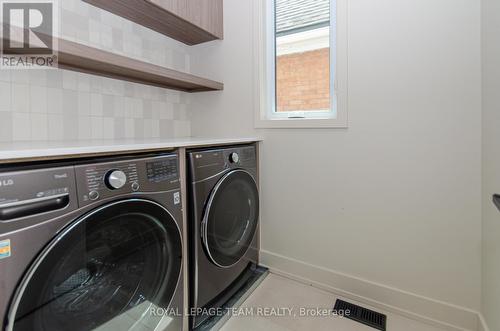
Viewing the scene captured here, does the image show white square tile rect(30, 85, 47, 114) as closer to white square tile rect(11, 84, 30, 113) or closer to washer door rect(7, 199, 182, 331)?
white square tile rect(11, 84, 30, 113)

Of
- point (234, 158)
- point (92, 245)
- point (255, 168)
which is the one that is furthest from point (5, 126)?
point (255, 168)

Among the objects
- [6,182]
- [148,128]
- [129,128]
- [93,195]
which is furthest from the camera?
[148,128]

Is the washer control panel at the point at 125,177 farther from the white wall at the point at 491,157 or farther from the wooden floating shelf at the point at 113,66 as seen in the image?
the white wall at the point at 491,157

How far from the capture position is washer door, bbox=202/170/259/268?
1.32 m

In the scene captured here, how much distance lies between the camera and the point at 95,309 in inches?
35.2

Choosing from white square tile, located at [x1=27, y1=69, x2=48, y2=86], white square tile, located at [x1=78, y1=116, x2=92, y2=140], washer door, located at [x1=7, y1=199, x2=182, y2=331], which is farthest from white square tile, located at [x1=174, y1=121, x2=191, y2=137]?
washer door, located at [x1=7, y1=199, x2=182, y2=331]

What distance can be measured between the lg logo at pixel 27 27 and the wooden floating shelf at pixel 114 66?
7 cm

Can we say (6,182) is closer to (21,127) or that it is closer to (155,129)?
(21,127)

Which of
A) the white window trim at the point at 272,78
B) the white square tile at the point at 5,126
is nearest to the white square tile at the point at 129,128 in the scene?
the white square tile at the point at 5,126

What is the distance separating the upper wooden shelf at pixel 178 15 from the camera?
4.83 feet

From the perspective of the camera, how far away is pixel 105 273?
0.90m

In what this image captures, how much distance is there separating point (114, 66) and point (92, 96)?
0.28m

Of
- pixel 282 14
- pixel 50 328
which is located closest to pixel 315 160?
pixel 282 14

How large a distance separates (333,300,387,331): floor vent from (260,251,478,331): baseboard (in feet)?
0.23
